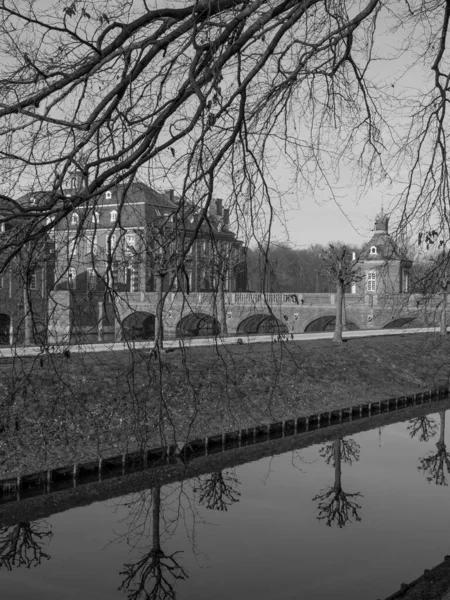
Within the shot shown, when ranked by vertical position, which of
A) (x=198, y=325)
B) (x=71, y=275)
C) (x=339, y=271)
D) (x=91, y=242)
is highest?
(x=339, y=271)

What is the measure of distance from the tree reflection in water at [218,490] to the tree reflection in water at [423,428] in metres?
6.34

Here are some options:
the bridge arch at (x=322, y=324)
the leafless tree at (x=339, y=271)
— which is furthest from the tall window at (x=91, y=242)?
the bridge arch at (x=322, y=324)

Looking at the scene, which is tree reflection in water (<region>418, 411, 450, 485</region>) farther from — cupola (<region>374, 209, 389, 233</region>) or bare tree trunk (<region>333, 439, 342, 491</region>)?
cupola (<region>374, 209, 389, 233</region>)

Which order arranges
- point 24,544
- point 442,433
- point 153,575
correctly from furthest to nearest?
point 442,433
point 24,544
point 153,575

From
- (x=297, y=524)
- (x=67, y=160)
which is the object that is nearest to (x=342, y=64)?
(x=67, y=160)

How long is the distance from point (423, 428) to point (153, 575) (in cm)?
1169

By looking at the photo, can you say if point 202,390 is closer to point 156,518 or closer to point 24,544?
point 156,518

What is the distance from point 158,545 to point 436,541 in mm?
4168

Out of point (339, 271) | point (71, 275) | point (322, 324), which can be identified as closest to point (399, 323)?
point (322, 324)

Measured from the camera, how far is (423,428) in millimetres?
19312

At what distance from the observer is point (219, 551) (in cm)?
1026

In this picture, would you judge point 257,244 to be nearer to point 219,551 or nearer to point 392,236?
point 392,236

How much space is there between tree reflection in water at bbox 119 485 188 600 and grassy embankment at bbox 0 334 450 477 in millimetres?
1710

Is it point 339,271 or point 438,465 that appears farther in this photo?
point 339,271
